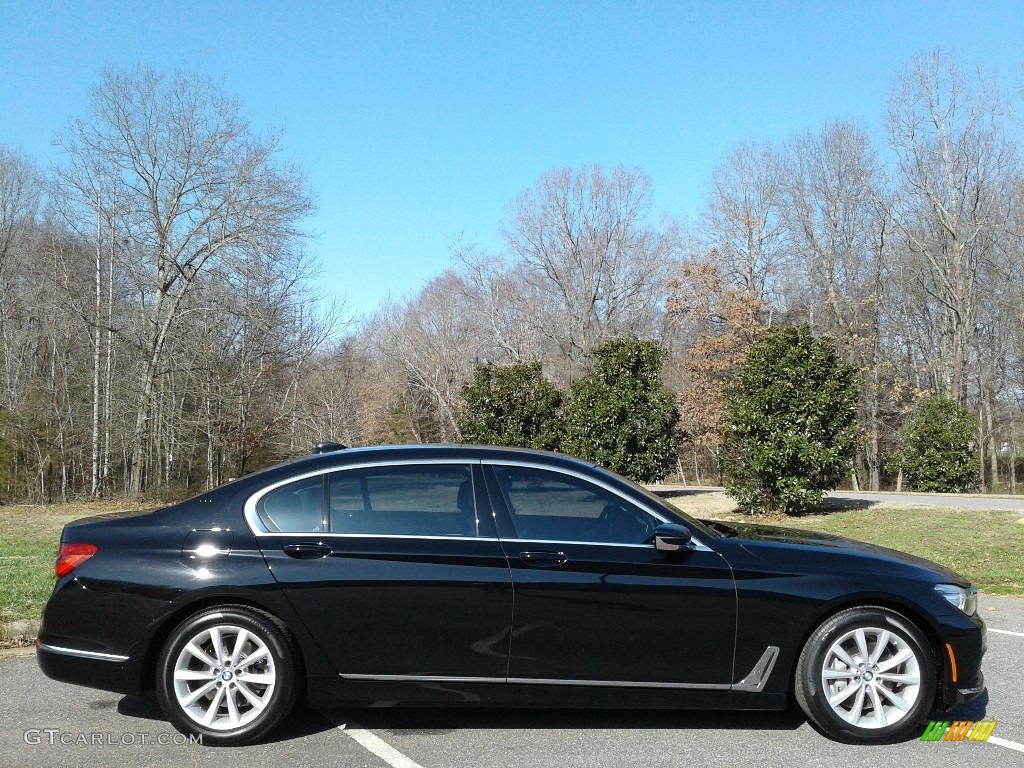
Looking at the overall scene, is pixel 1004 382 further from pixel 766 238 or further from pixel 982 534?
pixel 982 534

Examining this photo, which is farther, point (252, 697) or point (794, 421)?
point (794, 421)

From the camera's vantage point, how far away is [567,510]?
4.51 metres

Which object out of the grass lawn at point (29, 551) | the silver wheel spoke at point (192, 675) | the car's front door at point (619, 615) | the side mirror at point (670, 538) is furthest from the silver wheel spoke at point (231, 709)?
the grass lawn at point (29, 551)

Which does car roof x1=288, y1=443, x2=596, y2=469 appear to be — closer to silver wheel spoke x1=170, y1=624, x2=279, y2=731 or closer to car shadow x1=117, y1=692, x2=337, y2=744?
silver wheel spoke x1=170, y1=624, x2=279, y2=731

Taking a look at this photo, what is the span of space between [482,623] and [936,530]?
1269 cm

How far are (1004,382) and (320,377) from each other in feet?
113

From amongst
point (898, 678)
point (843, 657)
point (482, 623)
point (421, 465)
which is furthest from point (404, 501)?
point (898, 678)

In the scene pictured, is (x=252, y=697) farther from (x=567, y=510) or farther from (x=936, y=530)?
(x=936, y=530)

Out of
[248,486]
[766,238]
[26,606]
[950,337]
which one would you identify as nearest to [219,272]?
[26,606]

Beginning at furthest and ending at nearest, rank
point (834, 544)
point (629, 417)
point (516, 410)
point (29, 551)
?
point (516, 410), point (629, 417), point (29, 551), point (834, 544)

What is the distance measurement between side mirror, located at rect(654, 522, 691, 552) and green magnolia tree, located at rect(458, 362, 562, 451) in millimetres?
17861

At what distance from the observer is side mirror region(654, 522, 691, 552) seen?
4.25m

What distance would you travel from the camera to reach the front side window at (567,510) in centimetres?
438

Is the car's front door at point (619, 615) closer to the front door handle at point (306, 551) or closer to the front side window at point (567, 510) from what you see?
the front side window at point (567, 510)
